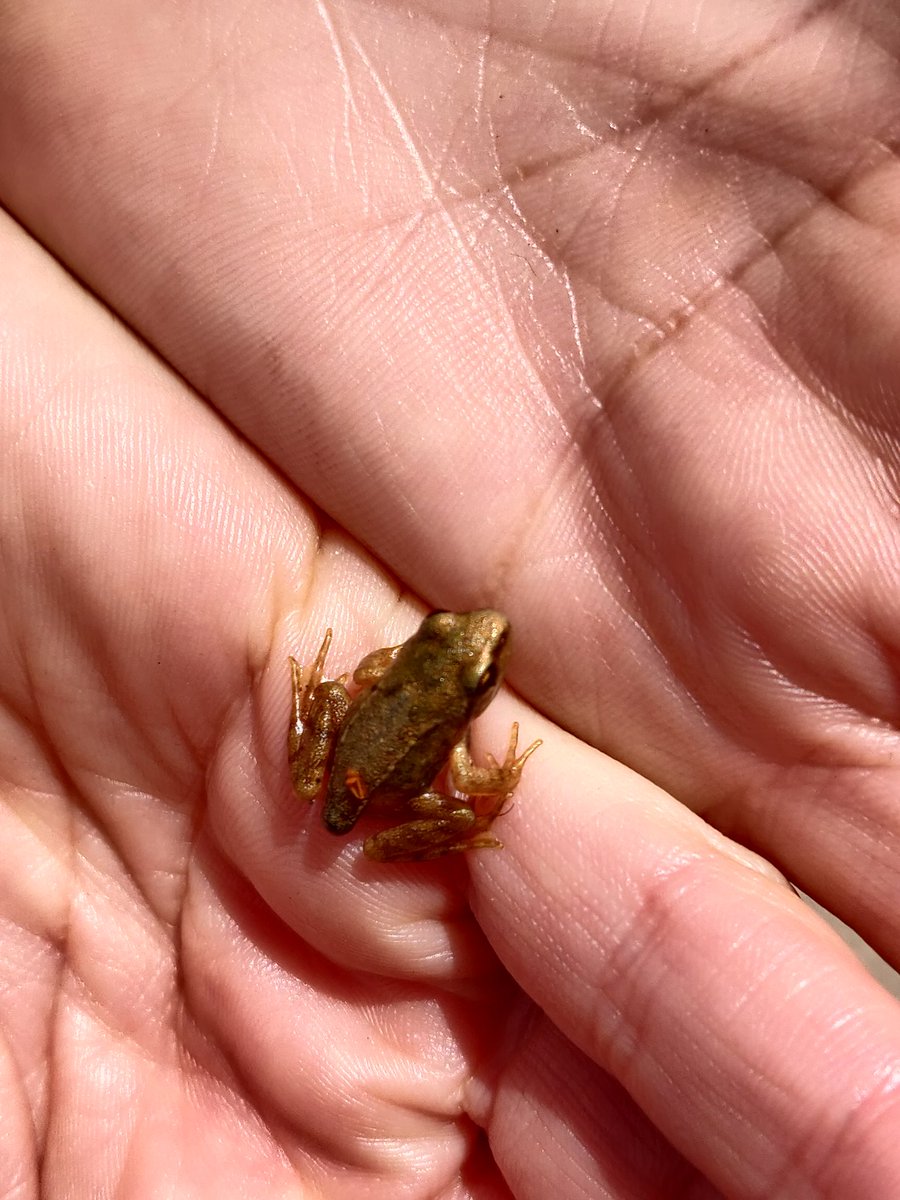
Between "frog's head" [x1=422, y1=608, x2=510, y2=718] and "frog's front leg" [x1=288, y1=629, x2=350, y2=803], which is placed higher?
"frog's head" [x1=422, y1=608, x2=510, y2=718]

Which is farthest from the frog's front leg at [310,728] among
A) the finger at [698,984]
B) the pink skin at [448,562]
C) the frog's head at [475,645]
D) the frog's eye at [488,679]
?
the finger at [698,984]

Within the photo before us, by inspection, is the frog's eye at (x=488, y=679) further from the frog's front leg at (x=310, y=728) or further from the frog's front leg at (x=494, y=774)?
the frog's front leg at (x=310, y=728)

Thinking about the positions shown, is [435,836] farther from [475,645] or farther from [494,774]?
[475,645]

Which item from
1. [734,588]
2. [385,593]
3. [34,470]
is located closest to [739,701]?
[734,588]

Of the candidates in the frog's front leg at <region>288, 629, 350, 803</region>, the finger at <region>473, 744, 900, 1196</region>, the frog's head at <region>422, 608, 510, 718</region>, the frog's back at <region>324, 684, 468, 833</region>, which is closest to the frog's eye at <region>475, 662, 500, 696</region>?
the frog's head at <region>422, 608, 510, 718</region>

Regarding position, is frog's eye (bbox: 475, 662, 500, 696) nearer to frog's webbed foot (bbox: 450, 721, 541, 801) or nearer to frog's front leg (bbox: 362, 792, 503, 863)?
frog's webbed foot (bbox: 450, 721, 541, 801)

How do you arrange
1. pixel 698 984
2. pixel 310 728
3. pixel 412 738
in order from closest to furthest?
pixel 698 984, pixel 310 728, pixel 412 738

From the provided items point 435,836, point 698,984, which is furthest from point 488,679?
point 698,984
